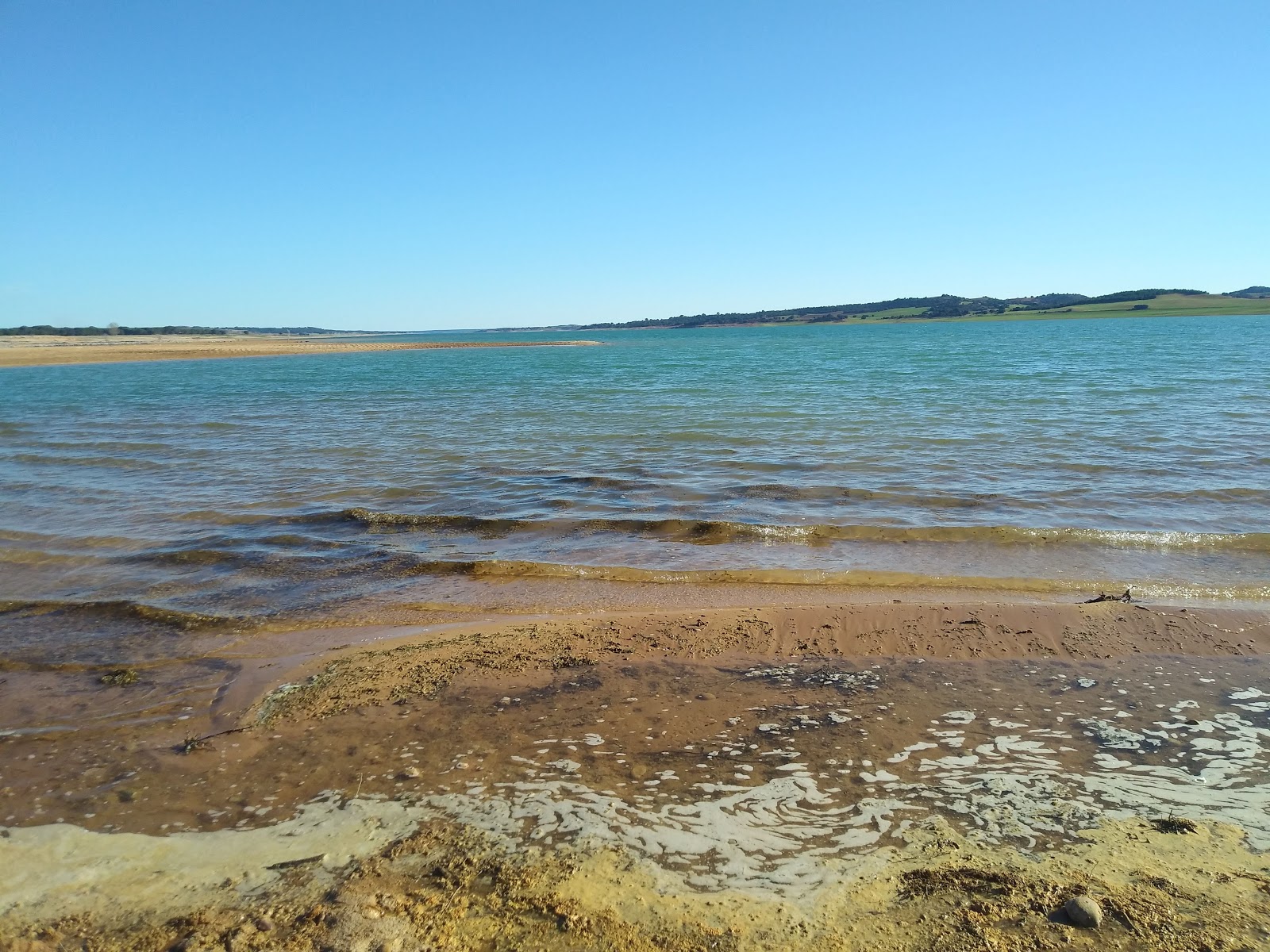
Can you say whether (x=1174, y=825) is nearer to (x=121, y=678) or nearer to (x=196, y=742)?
(x=196, y=742)

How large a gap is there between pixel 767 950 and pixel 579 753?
5.61 ft

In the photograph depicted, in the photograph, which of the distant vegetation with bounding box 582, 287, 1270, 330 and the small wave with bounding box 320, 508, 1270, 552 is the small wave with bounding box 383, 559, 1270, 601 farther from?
the distant vegetation with bounding box 582, 287, 1270, 330

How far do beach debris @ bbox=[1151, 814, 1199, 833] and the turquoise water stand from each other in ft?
14.5

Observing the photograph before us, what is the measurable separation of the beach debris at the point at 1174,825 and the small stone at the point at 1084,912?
805mm

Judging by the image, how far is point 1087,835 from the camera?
131 inches

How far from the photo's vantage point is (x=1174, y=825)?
11.1 ft

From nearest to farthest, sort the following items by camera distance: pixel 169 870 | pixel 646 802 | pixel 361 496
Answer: pixel 169 870 < pixel 646 802 < pixel 361 496

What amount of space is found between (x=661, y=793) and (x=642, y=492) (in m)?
7.99

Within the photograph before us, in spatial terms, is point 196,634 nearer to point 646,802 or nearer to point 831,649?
point 646,802

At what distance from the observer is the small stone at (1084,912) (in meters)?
2.74

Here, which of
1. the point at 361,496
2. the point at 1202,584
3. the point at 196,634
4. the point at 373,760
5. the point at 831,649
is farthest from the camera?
the point at 361,496

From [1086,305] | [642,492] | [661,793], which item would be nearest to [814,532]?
[642,492]

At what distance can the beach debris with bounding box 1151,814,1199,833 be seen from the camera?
11.0ft

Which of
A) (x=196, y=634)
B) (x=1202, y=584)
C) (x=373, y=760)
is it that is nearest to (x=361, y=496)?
(x=196, y=634)
